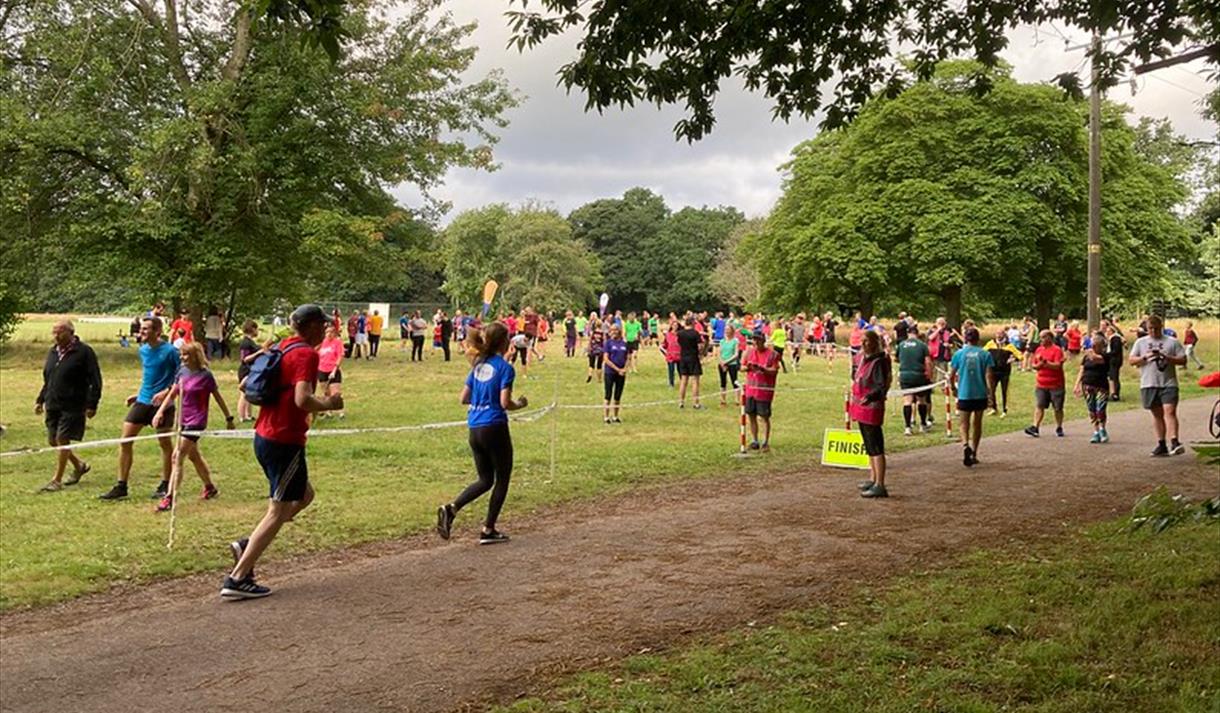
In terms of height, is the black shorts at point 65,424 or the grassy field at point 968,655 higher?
the black shorts at point 65,424

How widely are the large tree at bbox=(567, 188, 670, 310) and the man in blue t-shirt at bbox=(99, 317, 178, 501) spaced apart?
92453mm

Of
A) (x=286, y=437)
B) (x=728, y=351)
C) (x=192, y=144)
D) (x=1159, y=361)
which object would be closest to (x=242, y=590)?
(x=286, y=437)

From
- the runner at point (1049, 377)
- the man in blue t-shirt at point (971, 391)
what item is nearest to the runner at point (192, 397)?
the man in blue t-shirt at point (971, 391)

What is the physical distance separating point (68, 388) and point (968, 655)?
30.5ft

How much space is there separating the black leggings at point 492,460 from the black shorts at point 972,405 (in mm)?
6800

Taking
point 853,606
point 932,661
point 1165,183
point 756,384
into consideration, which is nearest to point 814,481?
point 756,384

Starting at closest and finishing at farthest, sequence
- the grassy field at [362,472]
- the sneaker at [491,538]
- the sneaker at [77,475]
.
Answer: the grassy field at [362,472] < the sneaker at [491,538] < the sneaker at [77,475]

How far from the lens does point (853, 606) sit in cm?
598

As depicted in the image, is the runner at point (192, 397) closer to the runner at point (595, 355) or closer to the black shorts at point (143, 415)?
the black shorts at point (143, 415)

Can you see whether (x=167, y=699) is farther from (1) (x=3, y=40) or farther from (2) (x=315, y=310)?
(1) (x=3, y=40)

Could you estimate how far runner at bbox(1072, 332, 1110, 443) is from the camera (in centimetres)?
1412

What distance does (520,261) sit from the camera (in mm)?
80250

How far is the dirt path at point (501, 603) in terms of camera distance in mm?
4898

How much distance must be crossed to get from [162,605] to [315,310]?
7.16 ft
